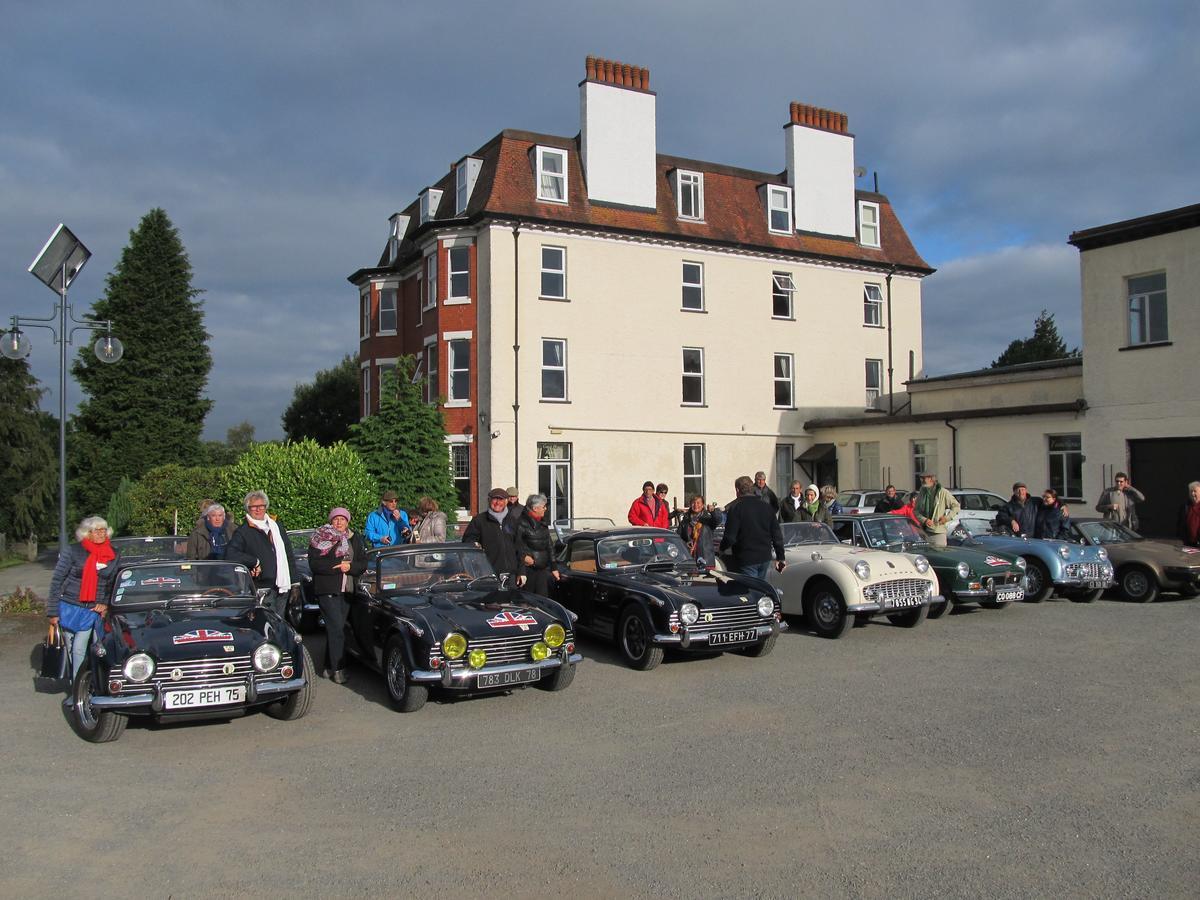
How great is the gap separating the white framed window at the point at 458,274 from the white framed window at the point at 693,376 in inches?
288

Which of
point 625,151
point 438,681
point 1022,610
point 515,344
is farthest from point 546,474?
point 438,681

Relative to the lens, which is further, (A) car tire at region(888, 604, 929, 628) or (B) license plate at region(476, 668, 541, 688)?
(A) car tire at region(888, 604, 929, 628)

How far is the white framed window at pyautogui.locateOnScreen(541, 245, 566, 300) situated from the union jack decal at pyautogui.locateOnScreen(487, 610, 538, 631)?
2095cm

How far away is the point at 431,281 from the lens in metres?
29.9

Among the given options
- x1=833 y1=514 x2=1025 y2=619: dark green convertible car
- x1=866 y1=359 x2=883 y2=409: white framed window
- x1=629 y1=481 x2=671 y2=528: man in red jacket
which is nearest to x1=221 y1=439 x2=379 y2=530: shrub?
x1=629 y1=481 x2=671 y2=528: man in red jacket

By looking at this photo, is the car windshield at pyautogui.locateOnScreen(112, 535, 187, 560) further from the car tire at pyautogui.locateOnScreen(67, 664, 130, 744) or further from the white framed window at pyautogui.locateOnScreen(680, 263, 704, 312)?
the white framed window at pyautogui.locateOnScreen(680, 263, 704, 312)

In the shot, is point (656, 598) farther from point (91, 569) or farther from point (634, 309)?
point (634, 309)

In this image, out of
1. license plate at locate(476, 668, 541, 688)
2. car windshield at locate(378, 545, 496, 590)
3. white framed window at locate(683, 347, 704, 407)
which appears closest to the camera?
license plate at locate(476, 668, 541, 688)

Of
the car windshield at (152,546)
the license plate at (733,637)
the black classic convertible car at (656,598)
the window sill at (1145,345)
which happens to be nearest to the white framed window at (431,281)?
the car windshield at (152,546)

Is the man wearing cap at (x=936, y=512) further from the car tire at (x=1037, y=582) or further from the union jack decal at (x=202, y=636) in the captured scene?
the union jack decal at (x=202, y=636)

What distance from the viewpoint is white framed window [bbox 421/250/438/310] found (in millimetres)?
29295

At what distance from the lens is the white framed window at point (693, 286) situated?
102 feet

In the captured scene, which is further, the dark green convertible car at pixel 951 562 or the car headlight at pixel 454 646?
the dark green convertible car at pixel 951 562

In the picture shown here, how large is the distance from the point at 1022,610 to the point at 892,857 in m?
10.2
